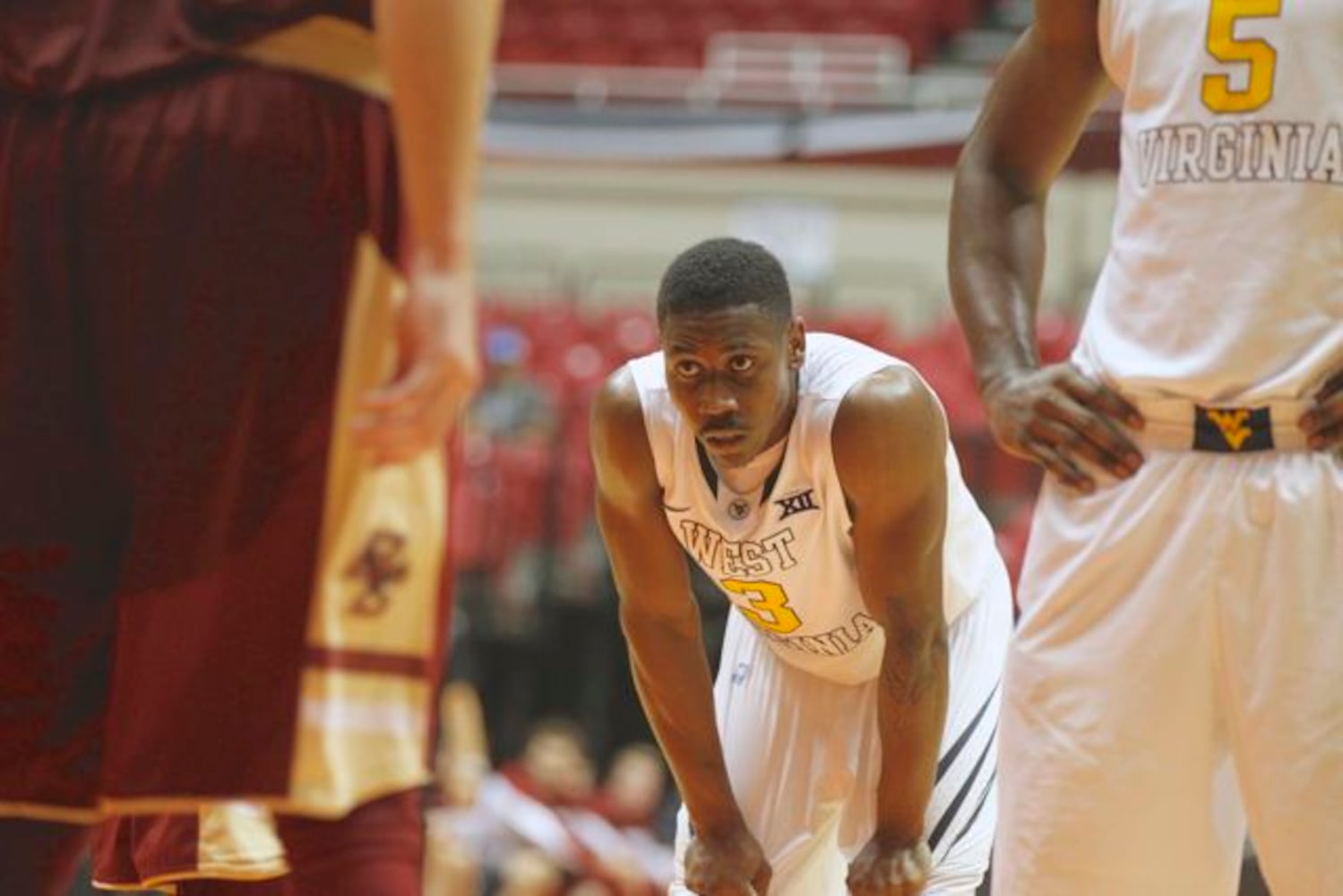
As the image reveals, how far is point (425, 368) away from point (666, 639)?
A: 1805 millimetres

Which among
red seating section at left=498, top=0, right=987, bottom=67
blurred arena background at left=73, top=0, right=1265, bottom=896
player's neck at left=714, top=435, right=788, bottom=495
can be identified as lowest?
player's neck at left=714, top=435, right=788, bottom=495

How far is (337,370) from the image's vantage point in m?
2.15

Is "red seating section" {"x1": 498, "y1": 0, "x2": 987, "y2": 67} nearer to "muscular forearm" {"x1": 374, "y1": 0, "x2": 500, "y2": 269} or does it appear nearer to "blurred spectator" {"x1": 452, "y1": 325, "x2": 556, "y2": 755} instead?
"blurred spectator" {"x1": 452, "y1": 325, "x2": 556, "y2": 755}

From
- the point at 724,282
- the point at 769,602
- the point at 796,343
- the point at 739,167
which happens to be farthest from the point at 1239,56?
the point at 739,167

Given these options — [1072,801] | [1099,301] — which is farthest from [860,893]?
[1099,301]

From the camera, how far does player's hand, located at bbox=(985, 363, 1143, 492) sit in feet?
9.25

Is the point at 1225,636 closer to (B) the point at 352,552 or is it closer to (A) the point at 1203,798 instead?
(A) the point at 1203,798

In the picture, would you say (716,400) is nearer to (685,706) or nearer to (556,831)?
(685,706)

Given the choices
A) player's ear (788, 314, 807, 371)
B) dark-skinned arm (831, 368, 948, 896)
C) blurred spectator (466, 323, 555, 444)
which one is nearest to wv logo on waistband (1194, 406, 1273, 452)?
dark-skinned arm (831, 368, 948, 896)

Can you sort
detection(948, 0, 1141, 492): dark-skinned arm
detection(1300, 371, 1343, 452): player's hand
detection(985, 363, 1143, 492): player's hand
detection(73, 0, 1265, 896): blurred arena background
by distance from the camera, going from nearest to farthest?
detection(1300, 371, 1343, 452): player's hand → detection(985, 363, 1143, 492): player's hand → detection(948, 0, 1141, 492): dark-skinned arm → detection(73, 0, 1265, 896): blurred arena background

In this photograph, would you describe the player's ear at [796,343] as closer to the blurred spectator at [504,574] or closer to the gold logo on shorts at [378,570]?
the gold logo on shorts at [378,570]

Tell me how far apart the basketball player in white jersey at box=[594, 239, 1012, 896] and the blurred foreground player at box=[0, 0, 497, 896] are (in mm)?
1386

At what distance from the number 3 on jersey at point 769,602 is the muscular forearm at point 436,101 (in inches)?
71.0

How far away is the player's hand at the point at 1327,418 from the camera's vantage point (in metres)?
2.68
